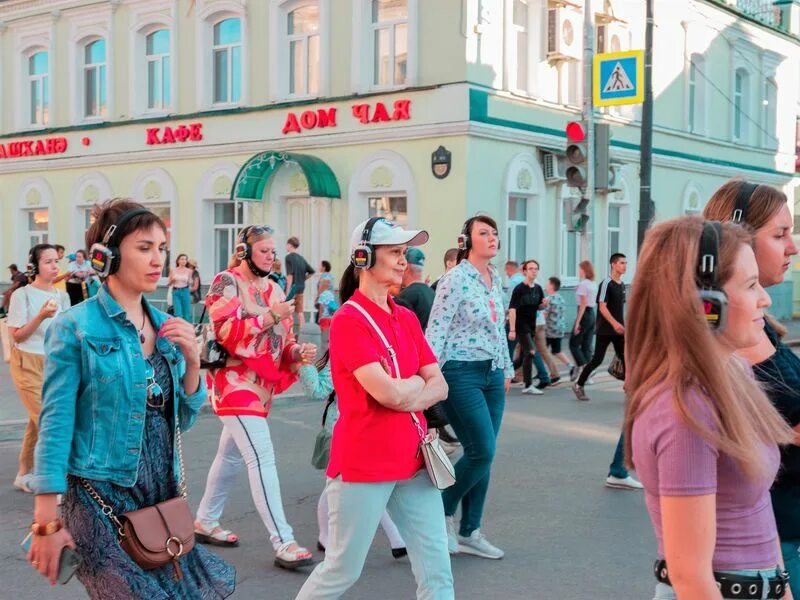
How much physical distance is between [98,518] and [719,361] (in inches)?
78.5

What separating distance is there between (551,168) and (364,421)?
17.2 meters

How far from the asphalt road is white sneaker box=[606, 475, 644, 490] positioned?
0.33 ft

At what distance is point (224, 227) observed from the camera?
75.0 feet

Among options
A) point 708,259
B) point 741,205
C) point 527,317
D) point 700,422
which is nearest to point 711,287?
point 708,259

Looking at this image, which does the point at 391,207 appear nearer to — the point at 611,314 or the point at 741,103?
the point at 611,314

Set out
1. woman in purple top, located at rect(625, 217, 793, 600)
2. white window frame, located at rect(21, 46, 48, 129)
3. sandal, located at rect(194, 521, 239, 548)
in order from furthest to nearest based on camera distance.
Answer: white window frame, located at rect(21, 46, 48, 129) < sandal, located at rect(194, 521, 239, 548) < woman in purple top, located at rect(625, 217, 793, 600)

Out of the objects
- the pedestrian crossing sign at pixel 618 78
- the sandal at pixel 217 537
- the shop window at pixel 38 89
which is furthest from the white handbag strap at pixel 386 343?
the shop window at pixel 38 89

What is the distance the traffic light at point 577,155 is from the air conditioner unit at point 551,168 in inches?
221

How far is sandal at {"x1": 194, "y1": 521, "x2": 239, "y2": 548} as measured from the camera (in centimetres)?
590

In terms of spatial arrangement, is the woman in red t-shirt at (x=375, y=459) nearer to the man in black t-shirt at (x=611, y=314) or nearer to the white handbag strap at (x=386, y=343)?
the white handbag strap at (x=386, y=343)

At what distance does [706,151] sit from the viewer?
26312 mm

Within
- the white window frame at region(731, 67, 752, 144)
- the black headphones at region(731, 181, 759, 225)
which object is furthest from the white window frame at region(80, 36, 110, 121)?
the black headphones at region(731, 181, 759, 225)

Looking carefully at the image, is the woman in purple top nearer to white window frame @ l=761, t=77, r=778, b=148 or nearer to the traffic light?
the traffic light

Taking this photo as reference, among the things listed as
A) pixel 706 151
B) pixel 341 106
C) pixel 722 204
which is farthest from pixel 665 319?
pixel 706 151
